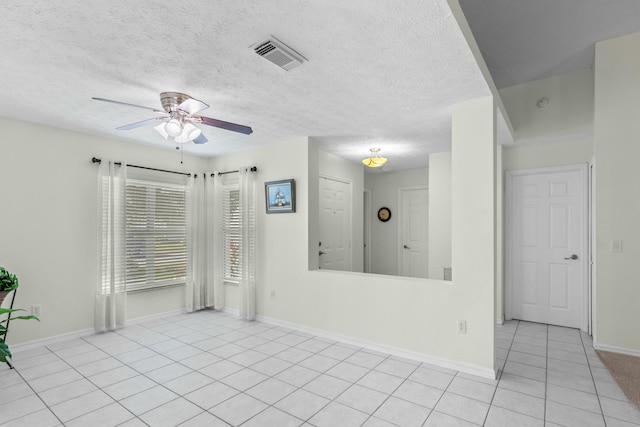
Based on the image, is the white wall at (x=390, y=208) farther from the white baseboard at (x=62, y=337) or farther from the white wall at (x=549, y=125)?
the white baseboard at (x=62, y=337)

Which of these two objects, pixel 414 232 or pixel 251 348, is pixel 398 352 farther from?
pixel 414 232

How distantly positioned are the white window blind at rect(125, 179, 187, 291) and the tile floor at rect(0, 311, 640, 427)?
96 cm

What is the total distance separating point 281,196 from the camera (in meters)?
4.28

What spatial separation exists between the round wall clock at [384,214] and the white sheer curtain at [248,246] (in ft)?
10.6

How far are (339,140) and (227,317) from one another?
3.01m

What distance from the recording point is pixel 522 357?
323 cm

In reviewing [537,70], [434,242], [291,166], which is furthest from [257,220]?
[537,70]

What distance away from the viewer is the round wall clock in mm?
6793

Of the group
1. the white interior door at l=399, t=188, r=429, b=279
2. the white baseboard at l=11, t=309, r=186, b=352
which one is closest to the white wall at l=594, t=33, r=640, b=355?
the white interior door at l=399, t=188, r=429, b=279

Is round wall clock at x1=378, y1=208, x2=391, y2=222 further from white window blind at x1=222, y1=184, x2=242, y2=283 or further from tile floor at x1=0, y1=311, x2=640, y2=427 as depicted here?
tile floor at x1=0, y1=311, x2=640, y2=427

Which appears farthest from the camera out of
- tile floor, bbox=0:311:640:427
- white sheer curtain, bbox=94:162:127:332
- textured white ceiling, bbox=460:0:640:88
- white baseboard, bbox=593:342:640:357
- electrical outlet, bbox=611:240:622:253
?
white sheer curtain, bbox=94:162:127:332

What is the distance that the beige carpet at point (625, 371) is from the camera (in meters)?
2.53

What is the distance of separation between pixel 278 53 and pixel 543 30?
321 cm

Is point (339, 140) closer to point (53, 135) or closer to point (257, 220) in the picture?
point (257, 220)
